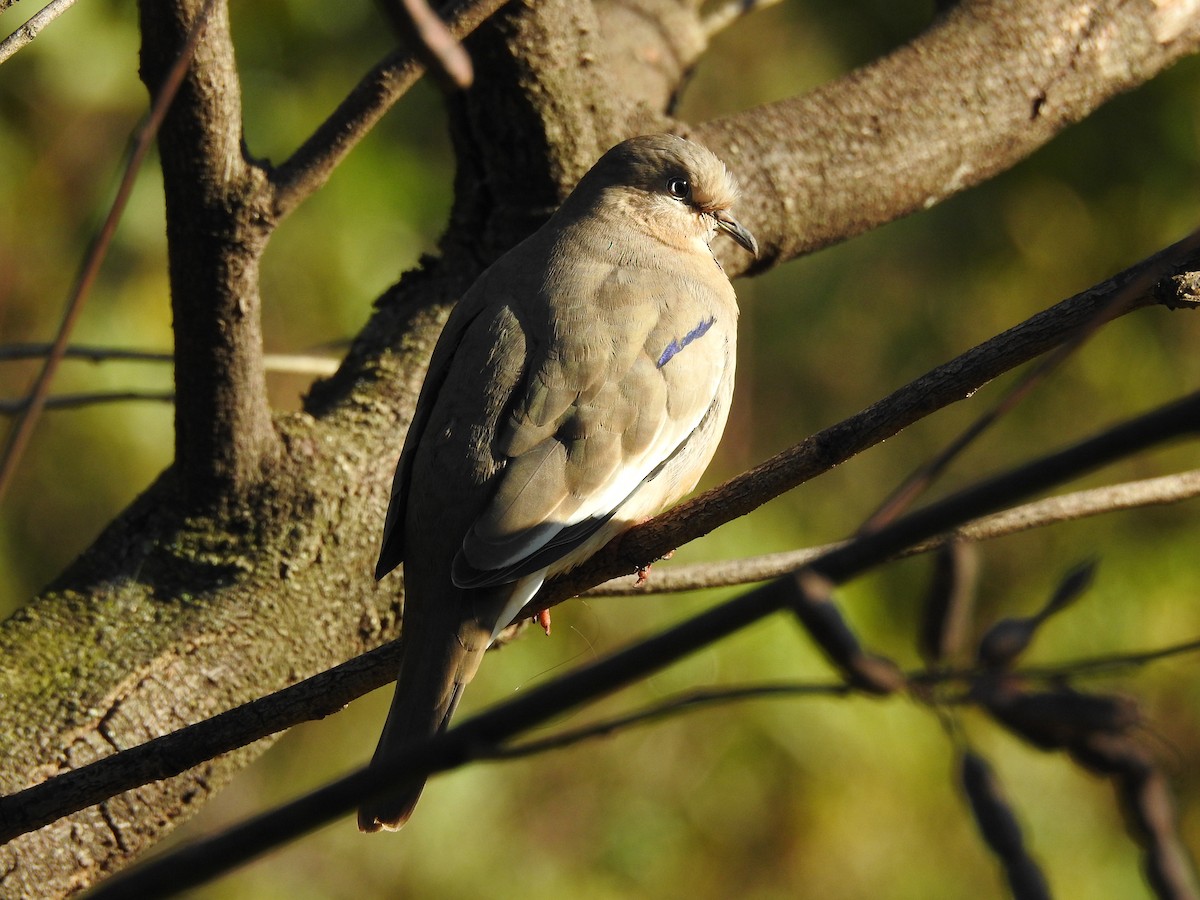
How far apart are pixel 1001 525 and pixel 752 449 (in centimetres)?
436

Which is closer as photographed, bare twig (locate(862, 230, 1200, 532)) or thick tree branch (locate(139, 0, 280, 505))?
bare twig (locate(862, 230, 1200, 532))

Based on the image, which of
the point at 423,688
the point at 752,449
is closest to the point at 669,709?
the point at 423,688

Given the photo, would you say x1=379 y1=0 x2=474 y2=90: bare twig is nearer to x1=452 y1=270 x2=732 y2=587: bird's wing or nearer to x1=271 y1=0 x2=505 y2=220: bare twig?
x1=271 y1=0 x2=505 y2=220: bare twig

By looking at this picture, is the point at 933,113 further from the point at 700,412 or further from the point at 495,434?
the point at 495,434

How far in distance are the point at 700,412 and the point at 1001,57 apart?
1498 millimetres

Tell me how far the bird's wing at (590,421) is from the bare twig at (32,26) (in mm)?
1302

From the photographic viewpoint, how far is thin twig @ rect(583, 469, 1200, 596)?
289 cm

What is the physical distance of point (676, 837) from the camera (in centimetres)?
661

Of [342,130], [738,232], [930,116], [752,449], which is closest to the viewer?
[342,130]

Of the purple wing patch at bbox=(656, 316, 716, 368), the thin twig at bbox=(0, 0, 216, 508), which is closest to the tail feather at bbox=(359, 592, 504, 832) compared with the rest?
the purple wing patch at bbox=(656, 316, 716, 368)

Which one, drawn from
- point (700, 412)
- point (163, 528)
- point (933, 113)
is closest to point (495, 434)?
point (700, 412)

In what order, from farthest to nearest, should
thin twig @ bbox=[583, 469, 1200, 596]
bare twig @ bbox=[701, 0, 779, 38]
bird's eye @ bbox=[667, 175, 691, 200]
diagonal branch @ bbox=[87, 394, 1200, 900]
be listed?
bare twig @ bbox=[701, 0, 779, 38] → bird's eye @ bbox=[667, 175, 691, 200] → thin twig @ bbox=[583, 469, 1200, 596] → diagonal branch @ bbox=[87, 394, 1200, 900]

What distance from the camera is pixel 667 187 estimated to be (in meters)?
3.83

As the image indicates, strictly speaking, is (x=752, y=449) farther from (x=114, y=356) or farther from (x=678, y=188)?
(x=114, y=356)
